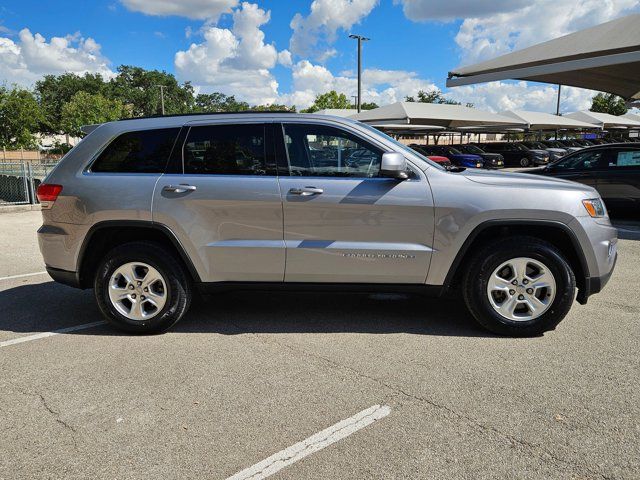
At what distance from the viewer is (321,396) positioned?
320 centimetres

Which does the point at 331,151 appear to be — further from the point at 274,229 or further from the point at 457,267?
the point at 457,267

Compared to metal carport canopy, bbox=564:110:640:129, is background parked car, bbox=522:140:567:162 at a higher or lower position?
lower

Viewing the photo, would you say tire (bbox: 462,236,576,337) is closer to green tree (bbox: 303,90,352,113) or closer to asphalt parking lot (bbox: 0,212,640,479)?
asphalt parking lot (bbox: 0,212,640,479)

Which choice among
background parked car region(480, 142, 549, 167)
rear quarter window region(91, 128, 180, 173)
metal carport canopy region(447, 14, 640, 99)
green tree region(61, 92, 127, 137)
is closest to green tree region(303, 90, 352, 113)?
green tree region(61, 92, 127, 137)

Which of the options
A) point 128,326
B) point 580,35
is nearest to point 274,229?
point 128,326

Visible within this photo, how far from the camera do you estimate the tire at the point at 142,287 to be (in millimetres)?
4227

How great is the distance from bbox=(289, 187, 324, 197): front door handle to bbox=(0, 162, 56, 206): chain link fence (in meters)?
11.0

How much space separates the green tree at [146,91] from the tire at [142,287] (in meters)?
91.4

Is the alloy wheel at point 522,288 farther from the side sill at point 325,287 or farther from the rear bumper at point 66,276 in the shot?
the rear bumper at point 66,276

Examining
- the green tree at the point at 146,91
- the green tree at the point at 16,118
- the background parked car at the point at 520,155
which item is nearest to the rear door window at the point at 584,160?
the background parked car at the point at 520,155

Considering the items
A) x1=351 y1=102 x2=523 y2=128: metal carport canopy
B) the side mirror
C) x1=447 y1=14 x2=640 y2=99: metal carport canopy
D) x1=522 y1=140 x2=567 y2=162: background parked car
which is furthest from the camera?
x1=522 y1=140 x2=567 y2=162: background parked car

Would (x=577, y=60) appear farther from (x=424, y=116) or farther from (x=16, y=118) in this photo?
(x=16, y=118)

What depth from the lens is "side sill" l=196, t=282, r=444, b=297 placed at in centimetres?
416

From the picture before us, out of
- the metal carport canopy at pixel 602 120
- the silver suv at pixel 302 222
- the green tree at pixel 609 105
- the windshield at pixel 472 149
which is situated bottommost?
the silver suv at pixel 302 222
